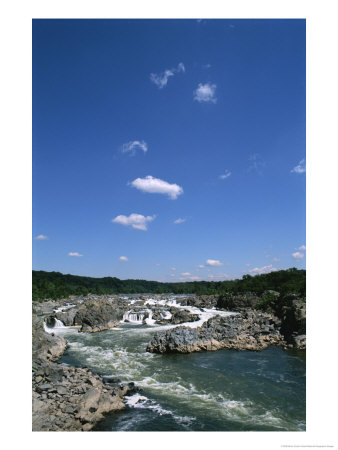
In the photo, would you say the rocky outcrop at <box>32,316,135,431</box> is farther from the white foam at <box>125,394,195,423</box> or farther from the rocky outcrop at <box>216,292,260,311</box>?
the rocky outcrop at <box>216,292,260,311</box>

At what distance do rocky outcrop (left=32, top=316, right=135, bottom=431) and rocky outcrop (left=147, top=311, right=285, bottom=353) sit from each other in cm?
485

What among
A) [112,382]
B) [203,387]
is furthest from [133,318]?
[203,387]

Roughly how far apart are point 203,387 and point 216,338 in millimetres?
6388

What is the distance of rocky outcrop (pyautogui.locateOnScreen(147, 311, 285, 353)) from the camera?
43.8 ft

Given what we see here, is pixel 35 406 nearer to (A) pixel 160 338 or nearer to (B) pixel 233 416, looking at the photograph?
(B) pixel 233 416

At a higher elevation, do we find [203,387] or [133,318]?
[203,387]

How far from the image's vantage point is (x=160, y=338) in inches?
541

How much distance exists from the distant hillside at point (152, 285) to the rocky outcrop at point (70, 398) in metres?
20.7

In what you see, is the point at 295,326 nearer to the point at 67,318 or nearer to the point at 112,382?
the point at 112,382

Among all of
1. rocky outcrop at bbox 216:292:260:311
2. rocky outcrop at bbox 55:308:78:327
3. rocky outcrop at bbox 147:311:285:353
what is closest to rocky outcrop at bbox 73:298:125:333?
rocky outcrop at bbox 55:308:78:327

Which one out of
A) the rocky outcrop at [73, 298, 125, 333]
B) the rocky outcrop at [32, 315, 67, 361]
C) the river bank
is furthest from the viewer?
the rocky outcrop at [73, 298, 125, 333]

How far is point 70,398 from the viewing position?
22.5 feet
